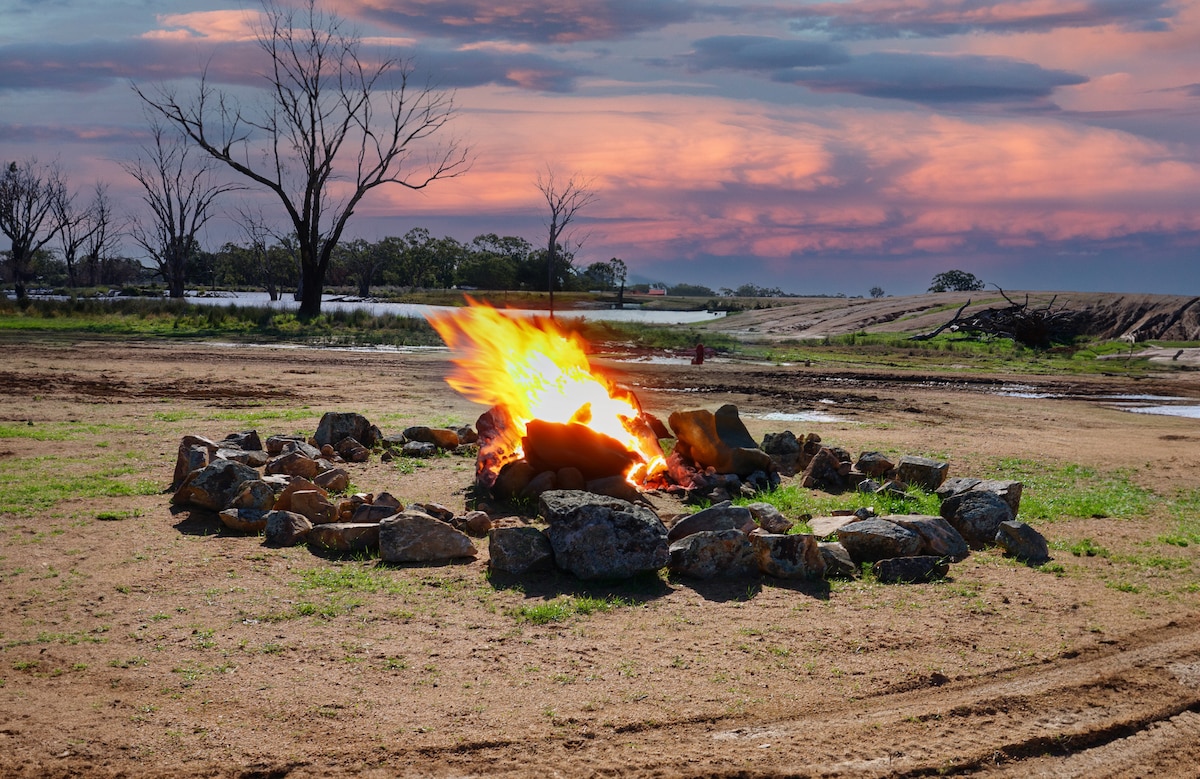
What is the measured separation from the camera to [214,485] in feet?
31.4

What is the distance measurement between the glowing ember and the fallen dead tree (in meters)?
36.0

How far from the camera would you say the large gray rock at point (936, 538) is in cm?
876

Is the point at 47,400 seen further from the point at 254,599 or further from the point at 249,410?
the point at 254,599

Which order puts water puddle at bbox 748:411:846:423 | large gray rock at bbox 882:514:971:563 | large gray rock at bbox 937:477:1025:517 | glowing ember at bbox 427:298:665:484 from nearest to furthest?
large gray rock at bbox 882:514:971:563, large gray rock at bbox 937:477:1025:517, glowing ember at bbox 427:298:665:484, water puddle at bbox 748:411:846:423

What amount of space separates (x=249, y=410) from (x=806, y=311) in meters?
50.7

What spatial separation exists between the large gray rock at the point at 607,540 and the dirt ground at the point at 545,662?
0.63ft

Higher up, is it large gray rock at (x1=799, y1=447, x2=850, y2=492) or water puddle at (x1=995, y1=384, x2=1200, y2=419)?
water puddle at (x1=995, y1=384, x2=1200, y2=419)

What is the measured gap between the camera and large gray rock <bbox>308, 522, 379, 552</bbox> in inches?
335

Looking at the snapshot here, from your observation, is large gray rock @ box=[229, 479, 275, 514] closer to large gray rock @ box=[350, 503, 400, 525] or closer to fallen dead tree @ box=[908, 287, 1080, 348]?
large gray rock @ box=[350, 503, 400, 525]

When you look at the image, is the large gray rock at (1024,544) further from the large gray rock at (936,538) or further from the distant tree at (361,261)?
the distant tree at (361,261)

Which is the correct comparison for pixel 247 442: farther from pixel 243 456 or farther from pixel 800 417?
pixel 800 417

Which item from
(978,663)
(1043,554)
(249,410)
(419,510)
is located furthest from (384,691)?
(249,410)

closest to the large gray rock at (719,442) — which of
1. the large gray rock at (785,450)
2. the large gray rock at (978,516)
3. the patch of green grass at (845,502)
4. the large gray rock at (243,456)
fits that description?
the patch of green grass at (845,502)

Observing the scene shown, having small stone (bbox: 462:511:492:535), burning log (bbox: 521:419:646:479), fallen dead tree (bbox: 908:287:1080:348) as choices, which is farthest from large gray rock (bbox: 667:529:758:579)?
fallen dead tree (bbox: 908:287:1080:348)
